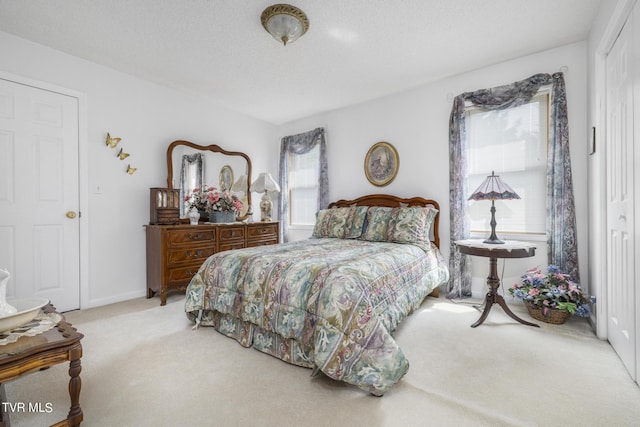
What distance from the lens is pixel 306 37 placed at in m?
2.69

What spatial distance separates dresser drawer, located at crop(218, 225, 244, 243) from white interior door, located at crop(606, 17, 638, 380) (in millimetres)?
3714

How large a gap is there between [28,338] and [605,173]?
3641 mm

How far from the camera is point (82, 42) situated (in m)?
2.78

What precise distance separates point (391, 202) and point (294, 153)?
6.61 feet

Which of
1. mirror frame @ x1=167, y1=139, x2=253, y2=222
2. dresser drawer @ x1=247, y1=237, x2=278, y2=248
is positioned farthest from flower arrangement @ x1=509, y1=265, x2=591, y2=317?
mirror frame @ x1=167, y1=139, x2=253, y2=222

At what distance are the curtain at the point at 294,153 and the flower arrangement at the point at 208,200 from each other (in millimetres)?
1240

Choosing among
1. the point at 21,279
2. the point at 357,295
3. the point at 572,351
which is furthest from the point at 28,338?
the point at 572,351

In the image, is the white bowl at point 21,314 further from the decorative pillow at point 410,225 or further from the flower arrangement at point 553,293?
the flower arrangement at point 553,293

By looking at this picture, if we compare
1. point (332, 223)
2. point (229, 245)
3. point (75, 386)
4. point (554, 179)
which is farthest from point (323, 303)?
point (554, 179)

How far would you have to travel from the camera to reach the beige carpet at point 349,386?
143cm

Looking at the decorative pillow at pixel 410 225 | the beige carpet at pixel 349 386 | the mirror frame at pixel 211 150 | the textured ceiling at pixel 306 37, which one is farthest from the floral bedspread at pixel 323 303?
the textured ceiling at pixel 306 37

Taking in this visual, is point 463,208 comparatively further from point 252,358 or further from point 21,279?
point 21,279

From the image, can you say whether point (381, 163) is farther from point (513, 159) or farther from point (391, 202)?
point (513, 159)

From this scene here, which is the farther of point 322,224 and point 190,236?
point 322,224
